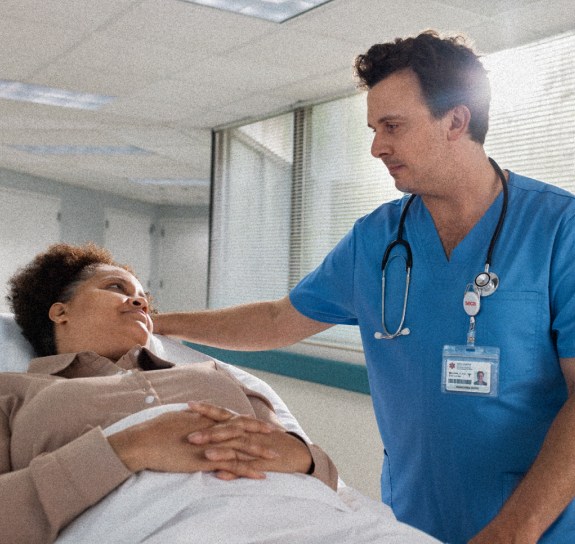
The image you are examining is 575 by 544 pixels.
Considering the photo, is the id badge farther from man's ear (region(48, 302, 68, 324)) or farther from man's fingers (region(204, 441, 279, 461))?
man's ear (region(48, 302, 68, 324))

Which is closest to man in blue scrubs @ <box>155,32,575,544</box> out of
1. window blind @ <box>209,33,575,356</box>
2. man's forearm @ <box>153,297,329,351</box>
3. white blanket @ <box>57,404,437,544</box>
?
man's forearm @ <box>153,297,329,351</box>

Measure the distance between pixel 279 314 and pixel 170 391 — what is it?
523 mm

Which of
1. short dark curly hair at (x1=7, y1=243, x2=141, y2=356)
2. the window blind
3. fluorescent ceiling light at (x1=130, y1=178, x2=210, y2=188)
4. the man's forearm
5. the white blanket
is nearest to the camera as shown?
the white blanket

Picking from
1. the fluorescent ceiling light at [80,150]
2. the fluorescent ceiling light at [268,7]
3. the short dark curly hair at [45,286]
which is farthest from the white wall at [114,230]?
the short dark curly hair at [45,286]

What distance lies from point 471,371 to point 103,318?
88cm

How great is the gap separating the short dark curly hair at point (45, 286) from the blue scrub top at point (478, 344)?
73cm

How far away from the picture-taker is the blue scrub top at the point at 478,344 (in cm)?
153

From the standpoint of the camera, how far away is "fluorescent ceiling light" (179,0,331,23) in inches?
124

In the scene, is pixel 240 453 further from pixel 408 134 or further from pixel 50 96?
pixel 50 96

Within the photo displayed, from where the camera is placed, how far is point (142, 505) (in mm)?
1177

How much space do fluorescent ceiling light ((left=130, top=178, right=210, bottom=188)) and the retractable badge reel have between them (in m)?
6.75

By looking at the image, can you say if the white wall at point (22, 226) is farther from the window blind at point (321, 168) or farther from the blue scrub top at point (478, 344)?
the blue scrub top at point (478, 344)

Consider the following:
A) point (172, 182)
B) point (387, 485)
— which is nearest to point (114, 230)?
point (172, 182)

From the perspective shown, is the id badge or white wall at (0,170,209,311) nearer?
the id badge
